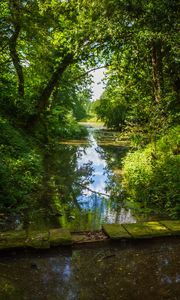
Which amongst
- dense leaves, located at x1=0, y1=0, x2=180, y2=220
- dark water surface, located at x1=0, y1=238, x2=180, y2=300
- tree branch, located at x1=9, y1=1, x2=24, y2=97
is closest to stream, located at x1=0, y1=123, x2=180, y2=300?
dark water surface, located at x1=0, y1=238, x2=180, y2=300

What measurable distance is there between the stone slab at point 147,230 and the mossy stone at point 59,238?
1.10 m

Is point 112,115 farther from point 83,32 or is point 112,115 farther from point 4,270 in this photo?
point 4,270

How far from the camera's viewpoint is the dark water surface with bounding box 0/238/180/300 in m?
3.89

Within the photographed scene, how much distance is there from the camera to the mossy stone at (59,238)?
5.33 m

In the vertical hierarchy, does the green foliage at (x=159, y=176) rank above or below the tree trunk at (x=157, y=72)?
below

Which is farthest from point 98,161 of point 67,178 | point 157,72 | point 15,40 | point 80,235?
point 80,235

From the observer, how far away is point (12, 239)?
5.32 m

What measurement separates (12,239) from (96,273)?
1.61 meters

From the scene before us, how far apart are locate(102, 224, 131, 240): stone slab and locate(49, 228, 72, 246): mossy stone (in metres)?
0.71

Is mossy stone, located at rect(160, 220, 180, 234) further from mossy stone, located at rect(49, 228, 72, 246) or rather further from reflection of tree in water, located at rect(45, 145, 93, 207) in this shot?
reflection of tree in water, located at rect(45, 145, 93, 207)

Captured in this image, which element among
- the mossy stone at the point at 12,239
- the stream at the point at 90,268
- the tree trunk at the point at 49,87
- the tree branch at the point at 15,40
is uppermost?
the tree branch at the point at 15,40

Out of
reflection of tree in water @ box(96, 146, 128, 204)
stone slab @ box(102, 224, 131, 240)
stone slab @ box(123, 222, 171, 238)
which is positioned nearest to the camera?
stone slab @ box(102, 224, 131, 240)

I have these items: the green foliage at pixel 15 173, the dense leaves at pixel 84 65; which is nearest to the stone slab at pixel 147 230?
the dense leaves at pixel 84 65

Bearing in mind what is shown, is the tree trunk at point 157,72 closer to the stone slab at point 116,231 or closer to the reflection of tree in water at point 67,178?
the reflection of tree in water at point 67,178
